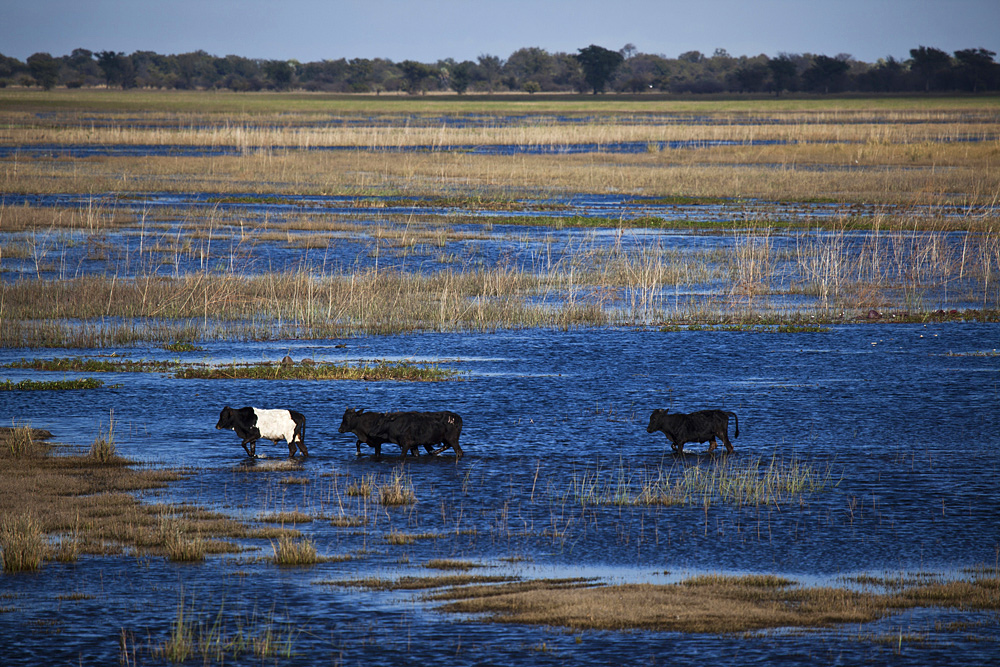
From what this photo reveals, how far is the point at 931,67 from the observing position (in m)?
169

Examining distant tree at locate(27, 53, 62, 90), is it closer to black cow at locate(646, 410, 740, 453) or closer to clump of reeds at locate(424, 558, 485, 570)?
black cow at locate(646, 410, 740, 453)

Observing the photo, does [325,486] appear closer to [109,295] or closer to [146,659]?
[146,659]

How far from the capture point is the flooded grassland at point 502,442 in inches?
339

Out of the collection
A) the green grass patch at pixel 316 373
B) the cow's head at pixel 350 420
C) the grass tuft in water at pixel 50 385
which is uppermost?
the cow's head at pixel 350 420

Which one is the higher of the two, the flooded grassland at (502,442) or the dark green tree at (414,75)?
the dark green tree at (414,75)

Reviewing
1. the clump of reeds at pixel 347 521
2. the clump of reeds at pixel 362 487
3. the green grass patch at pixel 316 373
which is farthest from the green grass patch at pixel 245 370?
the clump of reeds at pixel 347 521

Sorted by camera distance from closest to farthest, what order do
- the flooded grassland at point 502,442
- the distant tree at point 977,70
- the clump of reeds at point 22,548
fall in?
the flooded grassland at point 502,442
the clump of reeds at point 22,548
the distant tree at point 977,70

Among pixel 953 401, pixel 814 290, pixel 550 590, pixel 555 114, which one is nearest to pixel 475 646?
pixel 550 590

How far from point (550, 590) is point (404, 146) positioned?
61390mm

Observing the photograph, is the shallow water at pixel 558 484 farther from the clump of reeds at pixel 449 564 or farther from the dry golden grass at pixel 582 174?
the dry golden grass at pixel 582 174

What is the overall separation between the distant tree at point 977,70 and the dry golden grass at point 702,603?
16379 cm

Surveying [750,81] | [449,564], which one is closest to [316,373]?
[449,564]

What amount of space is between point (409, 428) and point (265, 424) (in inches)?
65.8

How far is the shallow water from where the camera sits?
27.4 ft
